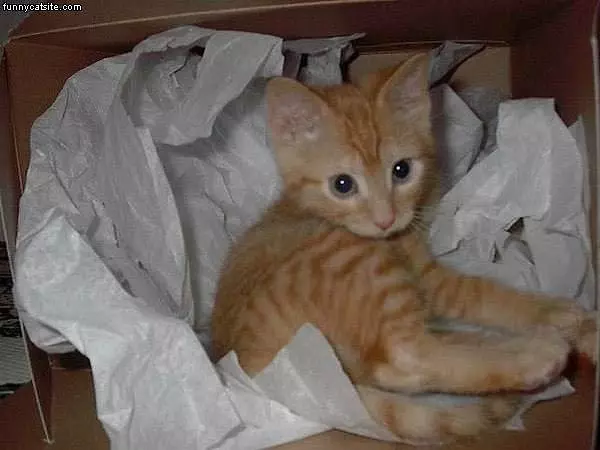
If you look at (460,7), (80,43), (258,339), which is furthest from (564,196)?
(80,43)

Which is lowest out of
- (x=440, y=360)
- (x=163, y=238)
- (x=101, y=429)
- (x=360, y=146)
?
(x=101, y=429)

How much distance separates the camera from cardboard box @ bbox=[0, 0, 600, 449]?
3.36 feet

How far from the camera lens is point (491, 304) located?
121 centimetres

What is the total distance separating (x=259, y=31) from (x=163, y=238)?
0.31m

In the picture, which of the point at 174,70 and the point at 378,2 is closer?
the point at 378,2

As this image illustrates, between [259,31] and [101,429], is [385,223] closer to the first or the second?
[259,31]

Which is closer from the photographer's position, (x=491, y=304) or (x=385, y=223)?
(x=385, y=223)

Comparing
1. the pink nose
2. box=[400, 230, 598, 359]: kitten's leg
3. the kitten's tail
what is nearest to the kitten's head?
the pink nose

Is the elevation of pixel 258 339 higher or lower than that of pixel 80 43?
lower

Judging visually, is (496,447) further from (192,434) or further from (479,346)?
(192,434)

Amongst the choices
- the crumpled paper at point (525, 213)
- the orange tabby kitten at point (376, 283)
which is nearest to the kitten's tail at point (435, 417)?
the orange tabby kitten at point (376, 283)

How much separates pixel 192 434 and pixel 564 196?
587 millimetres

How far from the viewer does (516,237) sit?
52.6 inches

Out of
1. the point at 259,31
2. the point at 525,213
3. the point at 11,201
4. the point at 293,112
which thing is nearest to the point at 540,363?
the point at 525,213
